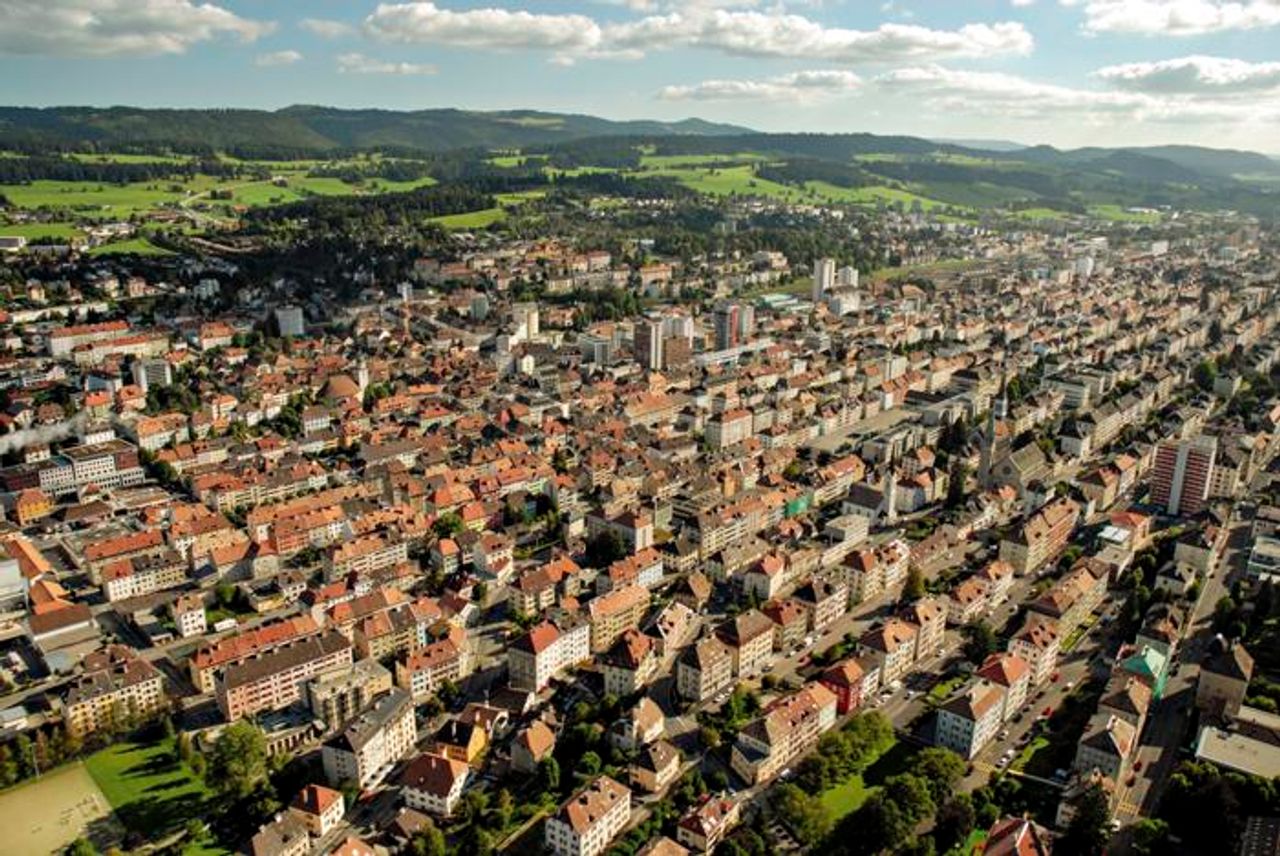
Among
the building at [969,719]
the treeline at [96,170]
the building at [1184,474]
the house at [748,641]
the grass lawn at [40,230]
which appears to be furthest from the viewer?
the treeline at [96,170]

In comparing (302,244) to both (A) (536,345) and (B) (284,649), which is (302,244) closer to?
(A) (536,345)

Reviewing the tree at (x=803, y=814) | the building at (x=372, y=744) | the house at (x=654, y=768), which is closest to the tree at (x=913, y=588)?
the tree at (x=803, y=814)

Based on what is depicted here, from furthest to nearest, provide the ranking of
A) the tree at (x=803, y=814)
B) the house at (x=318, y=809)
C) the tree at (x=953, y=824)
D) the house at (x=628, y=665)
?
the house at (x=628, y=665) → the house at (x=318, y=809) → the tree at (x=803, y=814) → the tree at (x=953, y=824)

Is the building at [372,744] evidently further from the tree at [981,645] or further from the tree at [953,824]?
the tree at [981,645]

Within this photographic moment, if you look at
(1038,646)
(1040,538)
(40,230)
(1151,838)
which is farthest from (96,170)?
(1151,838)

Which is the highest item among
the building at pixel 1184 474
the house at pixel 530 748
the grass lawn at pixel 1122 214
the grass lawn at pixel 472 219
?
the grass lawn at pixel 1122 214

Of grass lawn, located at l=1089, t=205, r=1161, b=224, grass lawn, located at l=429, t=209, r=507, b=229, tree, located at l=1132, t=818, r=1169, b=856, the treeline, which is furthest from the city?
grass lawn, located at l=1089, t=205, r=1161, b=224

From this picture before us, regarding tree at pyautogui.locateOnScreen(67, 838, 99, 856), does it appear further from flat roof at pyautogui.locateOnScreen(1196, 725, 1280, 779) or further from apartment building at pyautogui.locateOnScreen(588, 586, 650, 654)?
flat roof at pyautogui.locateOnScreen(1196, 725, 1280, 779)
